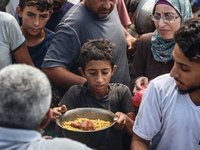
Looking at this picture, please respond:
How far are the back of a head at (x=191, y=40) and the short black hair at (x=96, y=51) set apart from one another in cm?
107

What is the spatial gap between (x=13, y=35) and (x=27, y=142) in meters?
2.00

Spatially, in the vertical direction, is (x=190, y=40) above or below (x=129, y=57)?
above

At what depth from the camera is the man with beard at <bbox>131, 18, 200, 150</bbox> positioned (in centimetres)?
211

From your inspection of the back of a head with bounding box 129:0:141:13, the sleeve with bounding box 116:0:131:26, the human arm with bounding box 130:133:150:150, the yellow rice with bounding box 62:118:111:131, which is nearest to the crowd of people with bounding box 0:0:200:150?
the human arm with bounding box 130:133:150:150

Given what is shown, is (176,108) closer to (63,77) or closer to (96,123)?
(96,123)

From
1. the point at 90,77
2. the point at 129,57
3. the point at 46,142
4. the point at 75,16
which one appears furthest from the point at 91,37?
the point at 46,142

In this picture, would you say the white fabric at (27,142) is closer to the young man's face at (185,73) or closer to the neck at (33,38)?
the young man's face at (185,73)

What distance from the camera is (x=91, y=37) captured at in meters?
3.40

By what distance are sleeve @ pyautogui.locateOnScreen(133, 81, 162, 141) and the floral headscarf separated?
41.7 inches

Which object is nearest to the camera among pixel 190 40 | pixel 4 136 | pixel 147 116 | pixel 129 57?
pixel 4 136

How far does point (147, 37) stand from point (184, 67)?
1460 millimetres

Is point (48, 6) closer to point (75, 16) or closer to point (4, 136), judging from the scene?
point (75, 16)

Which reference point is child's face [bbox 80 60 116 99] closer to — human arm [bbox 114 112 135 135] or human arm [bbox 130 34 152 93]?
human arm [bbox 114 112 135 135]

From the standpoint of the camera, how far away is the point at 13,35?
10.3 feet
